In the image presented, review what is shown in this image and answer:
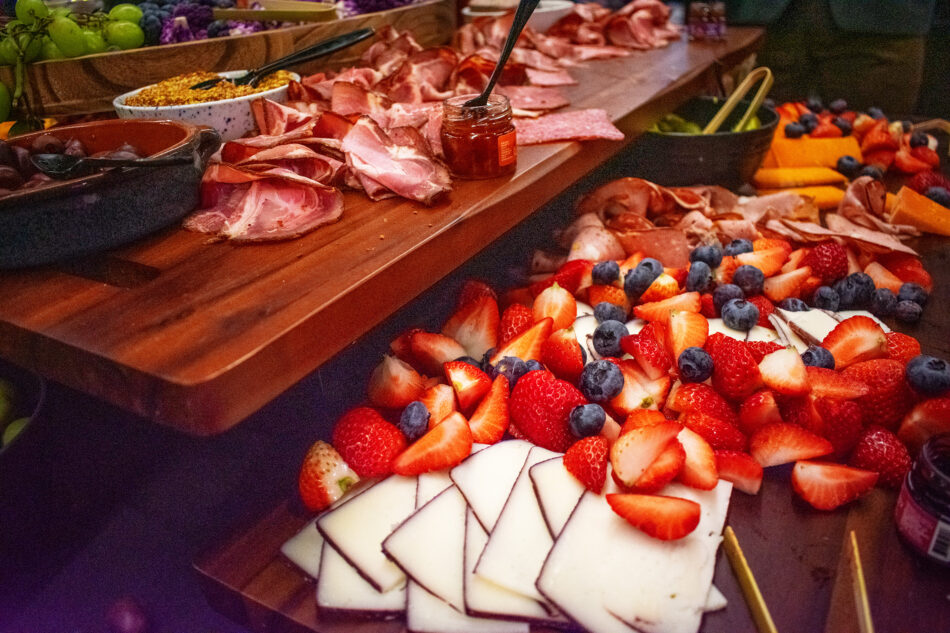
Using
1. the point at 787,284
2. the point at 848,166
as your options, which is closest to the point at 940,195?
the point at 848,166

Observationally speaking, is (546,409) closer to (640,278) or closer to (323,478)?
(323,478)

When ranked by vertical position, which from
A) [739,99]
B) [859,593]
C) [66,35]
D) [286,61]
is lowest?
[859,593]

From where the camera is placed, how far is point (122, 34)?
58.5 inches

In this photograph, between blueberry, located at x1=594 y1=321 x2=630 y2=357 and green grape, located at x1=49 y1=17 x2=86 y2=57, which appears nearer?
blueberry, located at x1=594 y1=321 x2=630 y2=357

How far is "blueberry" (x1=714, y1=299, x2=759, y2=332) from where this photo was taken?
1.23 meters

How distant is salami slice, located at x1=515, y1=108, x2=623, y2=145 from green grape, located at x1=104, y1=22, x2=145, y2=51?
38.7 inches

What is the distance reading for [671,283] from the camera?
1364 millimetres

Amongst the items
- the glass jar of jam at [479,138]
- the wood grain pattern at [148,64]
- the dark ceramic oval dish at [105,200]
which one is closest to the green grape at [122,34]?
the wood grain pattern at [148,64]

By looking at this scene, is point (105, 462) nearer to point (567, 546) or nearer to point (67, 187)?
point (67, 187)

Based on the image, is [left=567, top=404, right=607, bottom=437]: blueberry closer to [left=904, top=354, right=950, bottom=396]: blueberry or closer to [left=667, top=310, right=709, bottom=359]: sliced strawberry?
[left=667, top=310, right=709, bottom=359]: sliced strawberry

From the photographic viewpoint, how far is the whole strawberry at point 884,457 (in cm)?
96

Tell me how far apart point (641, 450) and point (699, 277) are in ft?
2.03

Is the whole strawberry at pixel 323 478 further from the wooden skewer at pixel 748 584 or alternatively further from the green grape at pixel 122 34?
the green grape at pixel 122 34

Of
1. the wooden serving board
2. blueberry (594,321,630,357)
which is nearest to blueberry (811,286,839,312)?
blueberry (594,321,630,357)
